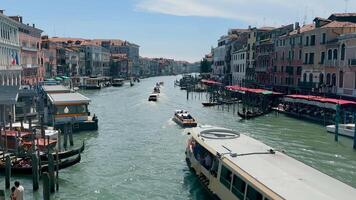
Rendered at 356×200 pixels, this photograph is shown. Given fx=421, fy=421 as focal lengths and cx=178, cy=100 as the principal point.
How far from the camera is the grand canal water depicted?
747 inches

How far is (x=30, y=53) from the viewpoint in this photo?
64.1m

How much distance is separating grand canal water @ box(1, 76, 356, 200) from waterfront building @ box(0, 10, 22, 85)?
1014 centimetres

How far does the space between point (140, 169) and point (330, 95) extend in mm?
28482

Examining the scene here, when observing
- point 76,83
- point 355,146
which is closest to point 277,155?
point 355,146

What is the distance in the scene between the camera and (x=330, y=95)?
145 ft

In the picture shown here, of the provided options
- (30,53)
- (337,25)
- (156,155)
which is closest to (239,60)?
(337,25)

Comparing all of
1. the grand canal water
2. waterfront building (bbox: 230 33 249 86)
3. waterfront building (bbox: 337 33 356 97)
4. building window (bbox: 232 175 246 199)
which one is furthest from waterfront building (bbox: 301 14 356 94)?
building window (bbox: 232 175 246 199)

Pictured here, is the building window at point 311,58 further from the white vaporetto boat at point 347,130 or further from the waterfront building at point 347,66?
the white vaporetto boat at point 347,130

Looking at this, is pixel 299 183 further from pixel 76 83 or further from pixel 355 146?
pixel 76 83

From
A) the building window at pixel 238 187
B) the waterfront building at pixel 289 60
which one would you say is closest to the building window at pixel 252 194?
the building window at pixel 238 187

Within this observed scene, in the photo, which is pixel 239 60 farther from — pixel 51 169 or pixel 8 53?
pixel 51 169

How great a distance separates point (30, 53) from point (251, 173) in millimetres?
57613

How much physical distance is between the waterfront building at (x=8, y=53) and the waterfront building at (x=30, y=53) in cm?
989

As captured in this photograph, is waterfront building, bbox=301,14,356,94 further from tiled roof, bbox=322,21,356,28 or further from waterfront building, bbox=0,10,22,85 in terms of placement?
waterfront building, bbox=0,10,22,85
